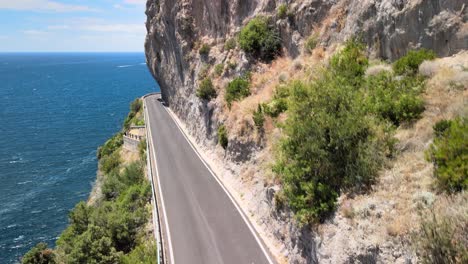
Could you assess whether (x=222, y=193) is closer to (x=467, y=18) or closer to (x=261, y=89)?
(x=261, y=89)

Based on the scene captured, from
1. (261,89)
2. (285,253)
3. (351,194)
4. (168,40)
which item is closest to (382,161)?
(351,194)

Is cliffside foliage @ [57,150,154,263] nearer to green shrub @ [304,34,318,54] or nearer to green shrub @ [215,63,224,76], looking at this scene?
green shrub @ [215,63,224,76]

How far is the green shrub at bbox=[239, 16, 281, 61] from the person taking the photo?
30656 mm

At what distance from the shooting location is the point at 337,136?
532 inches

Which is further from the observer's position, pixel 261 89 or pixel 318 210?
pixel 261 89

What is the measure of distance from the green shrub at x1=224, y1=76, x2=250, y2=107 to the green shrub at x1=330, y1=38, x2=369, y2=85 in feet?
Result: 35.5

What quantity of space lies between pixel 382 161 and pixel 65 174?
51955 millimetres

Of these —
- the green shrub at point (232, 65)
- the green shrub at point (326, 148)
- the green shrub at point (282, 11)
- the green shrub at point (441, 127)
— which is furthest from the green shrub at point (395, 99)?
the green shrub at point (232, 65)

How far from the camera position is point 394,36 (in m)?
17.3

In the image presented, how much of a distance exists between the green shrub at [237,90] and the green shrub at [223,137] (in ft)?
7.32

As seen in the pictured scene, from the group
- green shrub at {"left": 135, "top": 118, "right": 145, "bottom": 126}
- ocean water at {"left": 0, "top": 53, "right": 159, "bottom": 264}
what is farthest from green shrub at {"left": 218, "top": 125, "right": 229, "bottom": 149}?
green shrub at {"left": 135, "top": 118, "right": 145, "bottom": 126}

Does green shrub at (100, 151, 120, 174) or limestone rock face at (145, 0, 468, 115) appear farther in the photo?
green shrub at (100, 151, 120, 174)

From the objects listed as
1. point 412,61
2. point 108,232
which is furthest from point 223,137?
point 412,61

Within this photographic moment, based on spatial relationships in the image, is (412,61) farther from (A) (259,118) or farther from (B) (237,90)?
(B) (237,90)
